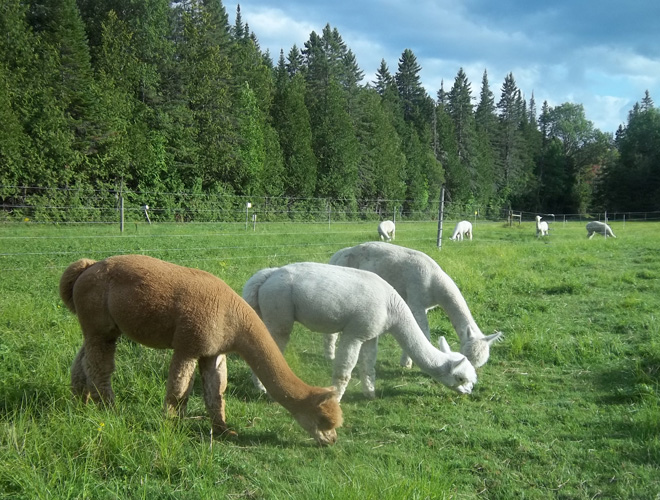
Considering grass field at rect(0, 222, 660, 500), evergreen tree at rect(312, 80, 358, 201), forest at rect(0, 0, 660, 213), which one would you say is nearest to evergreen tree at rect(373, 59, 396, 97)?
forest at rect(0, 0, 660, 213)

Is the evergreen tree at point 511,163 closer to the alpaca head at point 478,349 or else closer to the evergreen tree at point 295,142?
the evergreen tree at point 295,142

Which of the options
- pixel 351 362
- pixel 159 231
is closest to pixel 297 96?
pixel 159 231

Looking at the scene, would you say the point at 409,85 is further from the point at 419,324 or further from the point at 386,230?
the point at 419,324

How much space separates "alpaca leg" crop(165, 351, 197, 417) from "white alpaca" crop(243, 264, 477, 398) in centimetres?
132

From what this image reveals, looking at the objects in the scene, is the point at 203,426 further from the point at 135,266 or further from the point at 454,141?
the point at 454,141

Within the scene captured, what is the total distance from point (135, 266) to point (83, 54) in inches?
1006

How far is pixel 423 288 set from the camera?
652 centimetres

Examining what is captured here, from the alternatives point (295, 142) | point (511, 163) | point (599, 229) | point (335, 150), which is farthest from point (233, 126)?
point (511, 163)

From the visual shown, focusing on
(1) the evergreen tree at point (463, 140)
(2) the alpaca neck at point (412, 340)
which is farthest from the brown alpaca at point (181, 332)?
(1) the evergreen tree at point (463, 140)

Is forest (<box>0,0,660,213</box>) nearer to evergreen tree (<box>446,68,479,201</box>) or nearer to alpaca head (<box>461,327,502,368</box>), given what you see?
evergreen tree (<box>446,68,479,201</box>)

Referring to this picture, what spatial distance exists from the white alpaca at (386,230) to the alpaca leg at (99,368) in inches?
669

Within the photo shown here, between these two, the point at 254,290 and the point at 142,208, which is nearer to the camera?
the point at 254,290

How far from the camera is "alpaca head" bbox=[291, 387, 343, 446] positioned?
3736mm

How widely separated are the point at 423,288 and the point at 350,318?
190 centimetres
